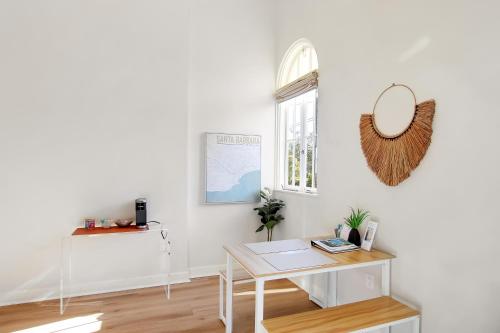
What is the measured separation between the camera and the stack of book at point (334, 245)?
224 centimetres

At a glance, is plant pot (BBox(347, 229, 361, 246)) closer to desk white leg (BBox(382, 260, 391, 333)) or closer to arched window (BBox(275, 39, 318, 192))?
desk white leg (BBox(382, 260, 391, 333))

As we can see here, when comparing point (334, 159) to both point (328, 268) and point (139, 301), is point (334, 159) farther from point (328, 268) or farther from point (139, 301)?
point (139, 301)

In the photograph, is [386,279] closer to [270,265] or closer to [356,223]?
[356,223]

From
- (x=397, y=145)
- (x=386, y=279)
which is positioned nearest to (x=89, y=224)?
(x=386, y=279)

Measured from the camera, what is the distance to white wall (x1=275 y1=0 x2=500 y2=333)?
5.21ft

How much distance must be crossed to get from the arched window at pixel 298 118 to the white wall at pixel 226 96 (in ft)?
0.53

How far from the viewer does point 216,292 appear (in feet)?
10.4

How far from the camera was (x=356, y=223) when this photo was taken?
239 centimetres

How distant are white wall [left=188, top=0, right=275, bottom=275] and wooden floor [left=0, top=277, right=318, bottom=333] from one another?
2.11 ft

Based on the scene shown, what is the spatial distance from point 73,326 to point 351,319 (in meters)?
2.24

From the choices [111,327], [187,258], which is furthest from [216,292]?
[111,327]

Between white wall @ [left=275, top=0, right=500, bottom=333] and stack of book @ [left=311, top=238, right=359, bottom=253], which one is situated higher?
white wall @ [left=275, top=0, right=500, bottom=333]

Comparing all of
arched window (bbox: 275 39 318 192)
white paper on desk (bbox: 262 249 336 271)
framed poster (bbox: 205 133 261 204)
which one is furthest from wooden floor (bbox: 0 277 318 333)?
arched window (bbox: 275 39 318 192)

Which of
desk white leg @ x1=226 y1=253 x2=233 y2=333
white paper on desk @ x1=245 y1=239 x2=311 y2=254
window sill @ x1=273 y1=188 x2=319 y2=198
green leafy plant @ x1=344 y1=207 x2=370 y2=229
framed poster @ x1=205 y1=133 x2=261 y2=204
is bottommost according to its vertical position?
desk white leg @ x1=226 y1=253 x2=233 y2=333
